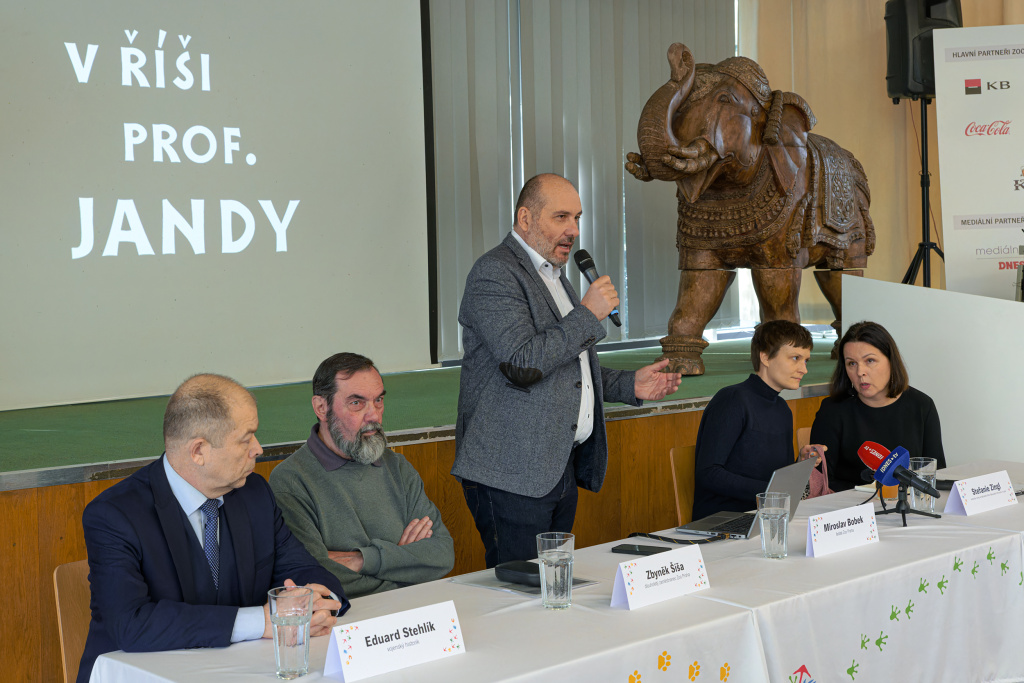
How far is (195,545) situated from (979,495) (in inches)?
71.4

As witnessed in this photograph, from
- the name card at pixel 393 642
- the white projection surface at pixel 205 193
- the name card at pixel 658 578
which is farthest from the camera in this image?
the white projection surface at pixel 205 193

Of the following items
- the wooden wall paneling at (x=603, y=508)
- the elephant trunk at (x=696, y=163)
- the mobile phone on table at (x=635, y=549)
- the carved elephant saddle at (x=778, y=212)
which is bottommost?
the wooden wall paneling at (x=603, y=508)

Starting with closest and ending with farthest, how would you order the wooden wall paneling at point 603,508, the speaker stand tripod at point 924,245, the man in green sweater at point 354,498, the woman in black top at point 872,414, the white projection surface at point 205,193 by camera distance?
the man in green sweater at point 354,498 → the woman in black top at point 872,414 → the wooden wall paneling at point 603,508 → the white projection surface at point 205,193 → the speaker stand tripod at point 924,245

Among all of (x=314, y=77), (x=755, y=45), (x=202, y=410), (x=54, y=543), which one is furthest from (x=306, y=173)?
(x=755, y=45)

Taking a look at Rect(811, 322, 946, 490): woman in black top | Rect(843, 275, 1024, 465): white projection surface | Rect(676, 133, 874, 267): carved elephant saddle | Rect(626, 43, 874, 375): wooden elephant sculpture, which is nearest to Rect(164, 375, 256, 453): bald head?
Rect(811, 322, 946, 490): woman in black top

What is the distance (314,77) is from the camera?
517 cm

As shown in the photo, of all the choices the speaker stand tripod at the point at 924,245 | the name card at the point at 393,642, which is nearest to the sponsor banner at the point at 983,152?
the speaker stand tripod at the point at 924,245

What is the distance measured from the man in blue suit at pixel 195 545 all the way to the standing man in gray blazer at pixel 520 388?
0.62m

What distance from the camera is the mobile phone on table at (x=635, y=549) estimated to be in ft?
6.57

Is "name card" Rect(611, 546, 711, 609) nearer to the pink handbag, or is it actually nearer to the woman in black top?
the pink handbag

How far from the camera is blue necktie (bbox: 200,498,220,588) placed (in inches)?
71.2

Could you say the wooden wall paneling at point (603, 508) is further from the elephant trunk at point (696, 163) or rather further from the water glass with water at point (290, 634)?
the water glass with water at point (290, 634)

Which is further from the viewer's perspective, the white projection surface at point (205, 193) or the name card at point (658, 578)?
the white projection surface at point (205, 193)

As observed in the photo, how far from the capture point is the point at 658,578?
5.67 feet
